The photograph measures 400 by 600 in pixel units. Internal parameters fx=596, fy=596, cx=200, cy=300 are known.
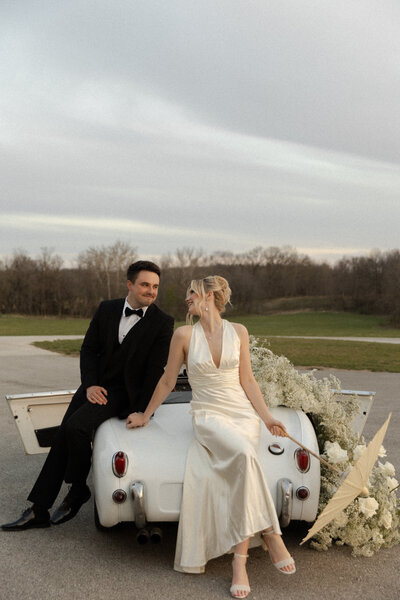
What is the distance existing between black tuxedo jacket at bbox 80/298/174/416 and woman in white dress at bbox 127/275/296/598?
0.53 m

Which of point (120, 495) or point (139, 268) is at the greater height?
point (139, 268)

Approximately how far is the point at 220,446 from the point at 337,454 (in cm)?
87

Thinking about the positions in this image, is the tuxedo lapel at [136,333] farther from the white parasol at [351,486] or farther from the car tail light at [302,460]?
the white parasol at [351,486]

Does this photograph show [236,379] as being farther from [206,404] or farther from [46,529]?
[46,529]

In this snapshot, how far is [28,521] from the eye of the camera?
15.0 feet

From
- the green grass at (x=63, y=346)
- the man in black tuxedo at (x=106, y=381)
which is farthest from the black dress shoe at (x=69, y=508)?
the green grass at (x=63, y=346)

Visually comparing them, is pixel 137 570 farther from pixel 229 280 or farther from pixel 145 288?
pixel 229 280

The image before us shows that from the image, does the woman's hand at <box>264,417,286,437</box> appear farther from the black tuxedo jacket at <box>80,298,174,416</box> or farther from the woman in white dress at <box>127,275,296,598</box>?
the black tuxedo jacket at <box>80,298,174,416</box>

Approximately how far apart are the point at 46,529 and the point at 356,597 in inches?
94.4

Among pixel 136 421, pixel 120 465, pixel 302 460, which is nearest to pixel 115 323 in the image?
pixel 136 421

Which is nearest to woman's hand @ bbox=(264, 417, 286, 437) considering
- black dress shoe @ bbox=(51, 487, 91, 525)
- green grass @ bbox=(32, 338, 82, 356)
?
black dress shoe @ bbox=(51, 487, 91, 525)

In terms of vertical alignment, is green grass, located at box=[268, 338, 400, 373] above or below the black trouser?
below

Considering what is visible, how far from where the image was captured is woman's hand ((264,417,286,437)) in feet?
13.1

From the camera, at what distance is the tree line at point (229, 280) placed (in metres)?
64.4
